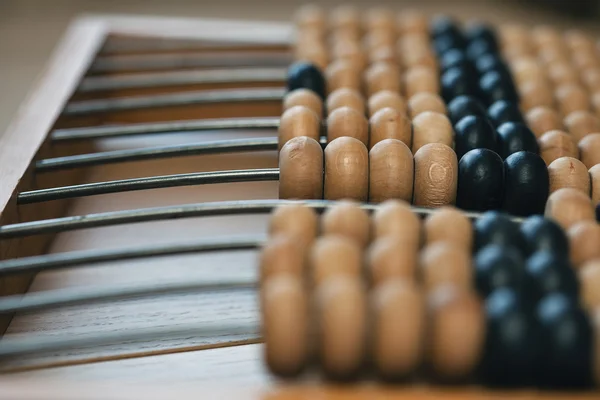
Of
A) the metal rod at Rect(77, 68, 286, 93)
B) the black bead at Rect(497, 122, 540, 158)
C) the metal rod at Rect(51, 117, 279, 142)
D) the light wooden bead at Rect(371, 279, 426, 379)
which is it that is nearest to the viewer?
the light wooden bead at Rect(371, 279, 426, 379)

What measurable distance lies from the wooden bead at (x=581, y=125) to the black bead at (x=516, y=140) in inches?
2.8

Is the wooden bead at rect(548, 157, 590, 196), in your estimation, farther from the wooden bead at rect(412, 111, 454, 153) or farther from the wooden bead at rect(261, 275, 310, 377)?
the wooden bead at rect(261, 275, 310, 377)

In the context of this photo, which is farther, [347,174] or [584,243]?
[347,174]

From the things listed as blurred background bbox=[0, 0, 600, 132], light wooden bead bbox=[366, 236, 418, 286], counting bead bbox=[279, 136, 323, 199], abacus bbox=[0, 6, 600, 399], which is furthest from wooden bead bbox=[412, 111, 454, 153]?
blurred background bbox=[0, 0, 600, 132]

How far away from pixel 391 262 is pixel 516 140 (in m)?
0.26

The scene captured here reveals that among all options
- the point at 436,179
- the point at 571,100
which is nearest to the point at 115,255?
the point at 436,179

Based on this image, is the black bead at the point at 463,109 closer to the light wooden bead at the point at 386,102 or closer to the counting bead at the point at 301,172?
the light wooden bead at the point at 386,102

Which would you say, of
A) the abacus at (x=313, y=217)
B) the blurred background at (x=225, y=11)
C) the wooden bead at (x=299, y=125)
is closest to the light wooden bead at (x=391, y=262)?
the abacus at (x=313, y=217)

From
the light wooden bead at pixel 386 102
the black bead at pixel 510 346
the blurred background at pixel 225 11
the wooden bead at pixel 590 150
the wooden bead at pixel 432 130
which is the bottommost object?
the black bead at pixel 510 346

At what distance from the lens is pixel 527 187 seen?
2.09 ft

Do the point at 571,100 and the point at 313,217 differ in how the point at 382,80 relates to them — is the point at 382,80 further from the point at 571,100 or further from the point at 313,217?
the point at 313,217

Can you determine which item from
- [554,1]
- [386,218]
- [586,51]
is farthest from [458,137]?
[554,1]

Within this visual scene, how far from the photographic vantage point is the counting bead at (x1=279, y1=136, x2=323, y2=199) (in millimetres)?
646

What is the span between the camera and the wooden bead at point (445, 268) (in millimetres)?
495
